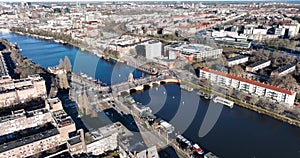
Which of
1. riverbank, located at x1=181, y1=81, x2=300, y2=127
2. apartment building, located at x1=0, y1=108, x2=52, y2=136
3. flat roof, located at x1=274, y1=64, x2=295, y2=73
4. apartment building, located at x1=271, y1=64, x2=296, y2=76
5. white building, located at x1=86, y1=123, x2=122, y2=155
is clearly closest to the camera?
white building, located at x1=86, y1=123, x2=122, y2=155

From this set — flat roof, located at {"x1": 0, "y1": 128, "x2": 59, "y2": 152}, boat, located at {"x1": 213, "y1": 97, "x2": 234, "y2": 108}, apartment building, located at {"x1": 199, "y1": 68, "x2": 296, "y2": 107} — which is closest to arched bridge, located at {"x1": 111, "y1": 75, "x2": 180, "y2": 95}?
apartment building, located at {"x1": 199, "y1": 68, "x2": 296, "y2": 107}

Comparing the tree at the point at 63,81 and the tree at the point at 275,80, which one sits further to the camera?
the tree at the point at 63,81

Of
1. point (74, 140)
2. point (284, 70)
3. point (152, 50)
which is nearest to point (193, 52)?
point (152, 50)

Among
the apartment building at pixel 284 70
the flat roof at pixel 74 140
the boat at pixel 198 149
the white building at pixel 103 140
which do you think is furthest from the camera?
the apartment building at pixel 284 70

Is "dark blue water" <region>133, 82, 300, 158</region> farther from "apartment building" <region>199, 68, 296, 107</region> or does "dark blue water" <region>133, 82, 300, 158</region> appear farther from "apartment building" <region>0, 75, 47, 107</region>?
"apartment building" <region>0, 75, 47, 107</region>

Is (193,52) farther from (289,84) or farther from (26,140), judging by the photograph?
(26,140)

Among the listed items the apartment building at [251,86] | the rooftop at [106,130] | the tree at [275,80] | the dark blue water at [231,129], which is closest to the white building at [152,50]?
the apartment building at [251,86]

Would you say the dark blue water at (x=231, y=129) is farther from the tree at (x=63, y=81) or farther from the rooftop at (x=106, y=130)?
the tree at (x=63, y=81)
